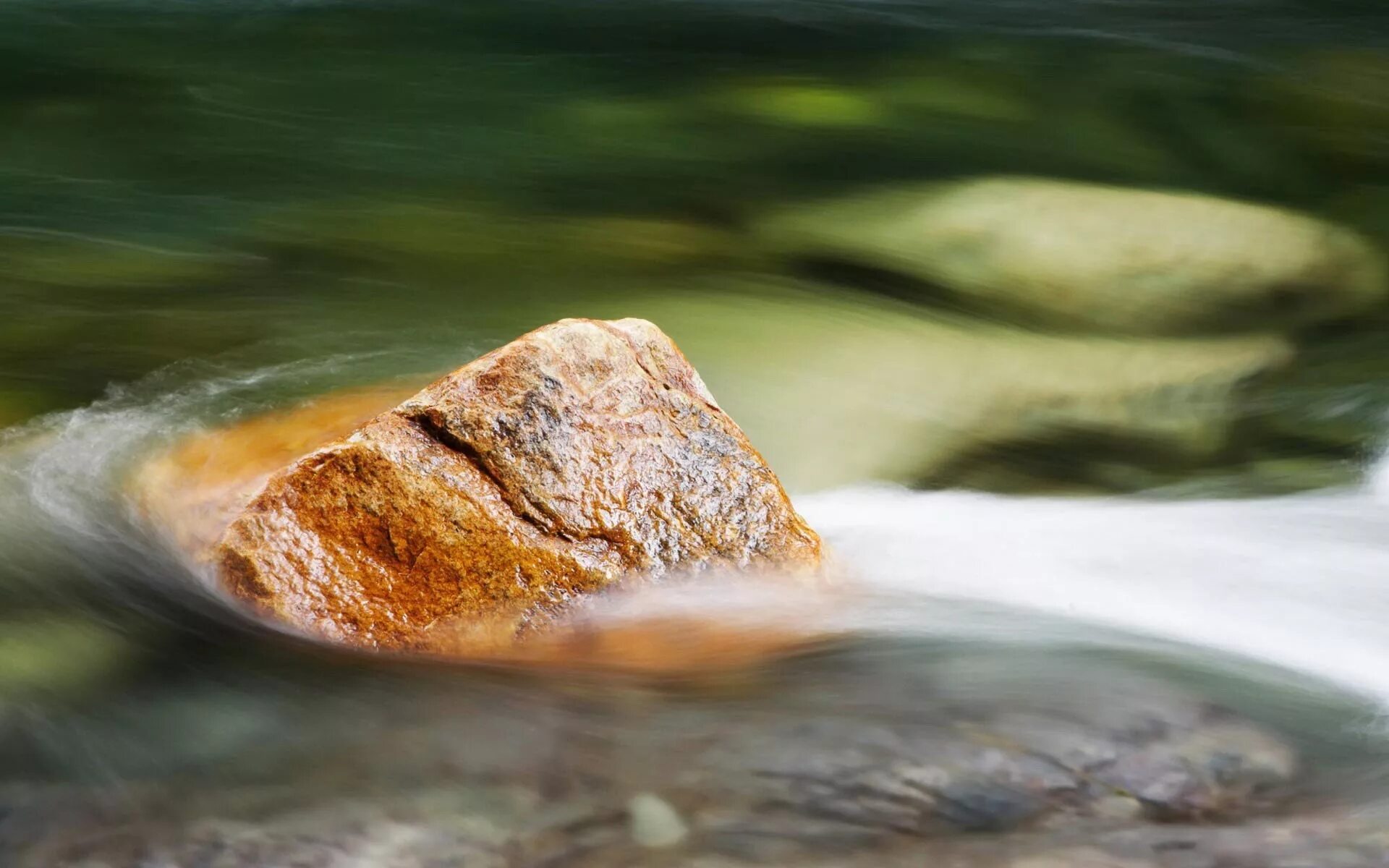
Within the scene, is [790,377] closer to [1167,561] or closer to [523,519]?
[1167,561]

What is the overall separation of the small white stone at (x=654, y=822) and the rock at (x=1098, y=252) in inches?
155

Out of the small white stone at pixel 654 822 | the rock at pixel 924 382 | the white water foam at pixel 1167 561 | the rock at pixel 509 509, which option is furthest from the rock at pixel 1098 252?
the small white stone at pixel 654 822

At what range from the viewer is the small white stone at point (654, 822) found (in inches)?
109

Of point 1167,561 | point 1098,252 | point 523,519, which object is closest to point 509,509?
point 523,519

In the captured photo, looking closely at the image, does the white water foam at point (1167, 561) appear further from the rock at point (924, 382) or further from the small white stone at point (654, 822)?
the small white stone at point (654, 822)

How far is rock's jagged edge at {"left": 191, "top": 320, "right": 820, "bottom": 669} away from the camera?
349 cm

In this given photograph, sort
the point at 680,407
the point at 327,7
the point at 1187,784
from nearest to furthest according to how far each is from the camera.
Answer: the point at 1187,784
the point at 680,407
the point at 327,7

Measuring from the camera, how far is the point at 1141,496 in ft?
16.2

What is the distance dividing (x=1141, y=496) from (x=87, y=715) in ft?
10.8

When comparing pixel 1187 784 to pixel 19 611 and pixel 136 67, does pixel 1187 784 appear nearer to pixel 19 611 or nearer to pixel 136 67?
pixel 19 611

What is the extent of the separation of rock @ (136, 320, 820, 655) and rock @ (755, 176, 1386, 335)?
9.55ft

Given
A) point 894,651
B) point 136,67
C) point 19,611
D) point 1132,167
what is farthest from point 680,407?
point 136,67

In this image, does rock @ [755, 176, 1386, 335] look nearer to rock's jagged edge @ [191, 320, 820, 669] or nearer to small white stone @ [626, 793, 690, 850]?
rock's jagged edge @ [191, 320, 820, 669]

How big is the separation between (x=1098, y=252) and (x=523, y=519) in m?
4.24
